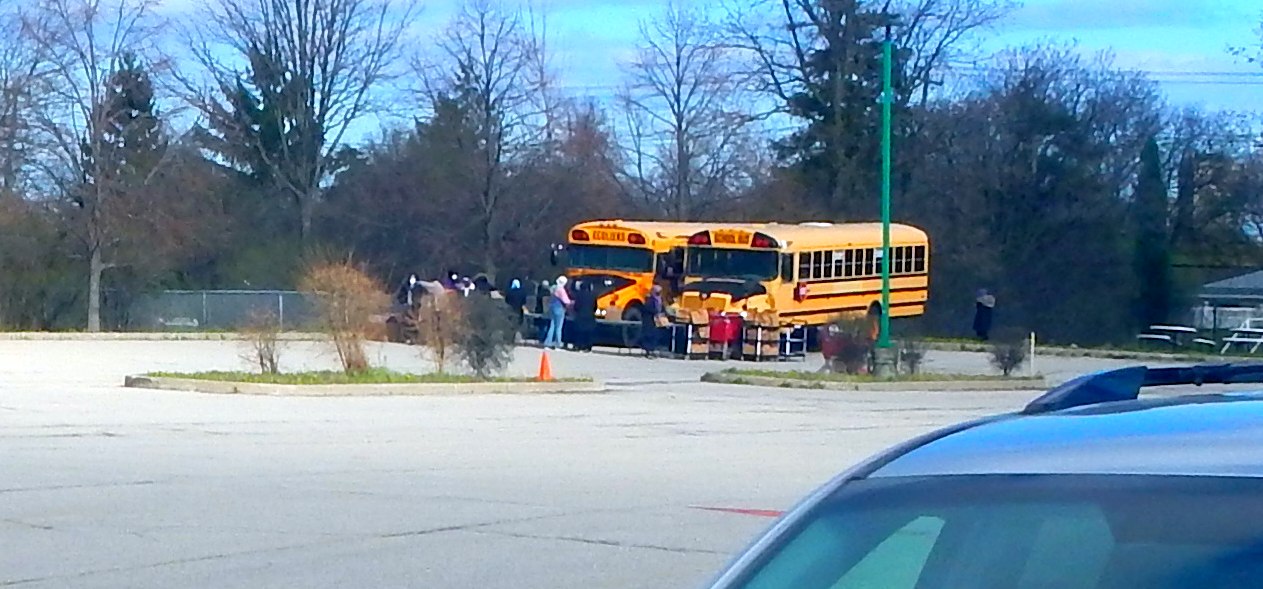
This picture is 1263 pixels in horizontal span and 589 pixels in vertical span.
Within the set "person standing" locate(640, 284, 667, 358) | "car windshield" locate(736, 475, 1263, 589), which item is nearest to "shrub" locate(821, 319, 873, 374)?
"person standing" locate(640, 284, 667, 358)

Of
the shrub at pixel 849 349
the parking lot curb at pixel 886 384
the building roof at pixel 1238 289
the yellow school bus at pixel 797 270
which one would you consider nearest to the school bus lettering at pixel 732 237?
the yellow school bus at pixel 797 270

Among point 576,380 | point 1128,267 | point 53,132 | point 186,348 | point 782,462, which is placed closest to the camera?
point 782,462

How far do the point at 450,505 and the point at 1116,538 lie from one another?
10.8 meters

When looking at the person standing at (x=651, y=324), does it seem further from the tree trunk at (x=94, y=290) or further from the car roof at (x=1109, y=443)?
the car roof at (x=1109, y=443)

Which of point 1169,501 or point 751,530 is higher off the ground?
point 1169,501

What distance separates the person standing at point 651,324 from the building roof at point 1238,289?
26.5m

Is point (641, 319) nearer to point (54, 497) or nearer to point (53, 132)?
point (53, 132)

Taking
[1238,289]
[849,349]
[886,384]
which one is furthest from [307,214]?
[886,384]

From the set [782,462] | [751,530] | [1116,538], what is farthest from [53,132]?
[1116,538]

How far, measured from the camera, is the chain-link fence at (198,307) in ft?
166

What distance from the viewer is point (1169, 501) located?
2986 millimetres

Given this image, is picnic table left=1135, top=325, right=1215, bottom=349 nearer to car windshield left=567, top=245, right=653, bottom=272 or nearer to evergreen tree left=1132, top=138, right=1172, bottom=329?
evergreen tree left=1132, top=138, right=1172, bottom=329

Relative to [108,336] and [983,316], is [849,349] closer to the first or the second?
[983,316]

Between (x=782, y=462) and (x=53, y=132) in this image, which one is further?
(x=53, y=132)
